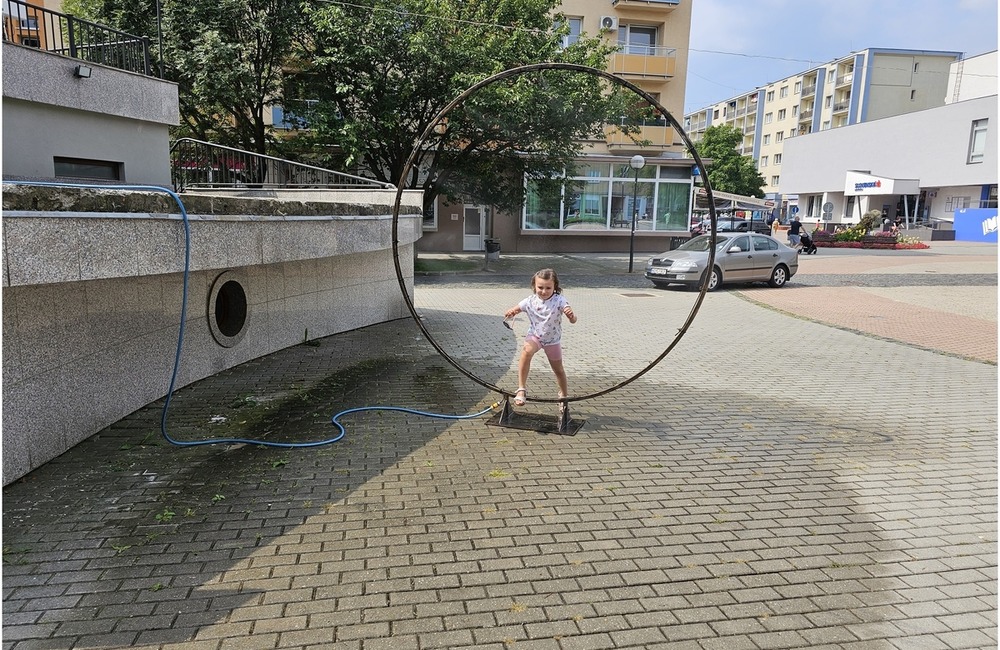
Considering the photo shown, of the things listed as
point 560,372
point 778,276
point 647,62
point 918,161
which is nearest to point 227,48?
point 560,372

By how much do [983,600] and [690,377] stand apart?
5.07 metres

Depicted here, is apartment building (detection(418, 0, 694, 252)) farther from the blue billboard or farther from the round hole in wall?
the blue billboard

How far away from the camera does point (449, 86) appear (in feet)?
57.9

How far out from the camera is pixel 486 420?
21.2ft

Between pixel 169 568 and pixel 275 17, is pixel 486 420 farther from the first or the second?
pixel 275 17

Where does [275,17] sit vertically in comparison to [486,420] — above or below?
above

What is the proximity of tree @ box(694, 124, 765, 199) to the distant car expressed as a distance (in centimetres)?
4732

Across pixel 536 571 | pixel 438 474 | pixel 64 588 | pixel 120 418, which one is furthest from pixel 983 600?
pixel 120 418

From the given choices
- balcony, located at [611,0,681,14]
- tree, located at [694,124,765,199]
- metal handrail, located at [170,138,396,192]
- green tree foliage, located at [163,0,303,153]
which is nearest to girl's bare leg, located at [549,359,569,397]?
metal handrail, located at [170,138,396,192]

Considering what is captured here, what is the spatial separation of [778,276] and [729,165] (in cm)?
4909

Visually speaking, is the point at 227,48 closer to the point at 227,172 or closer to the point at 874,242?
the point at 227,172

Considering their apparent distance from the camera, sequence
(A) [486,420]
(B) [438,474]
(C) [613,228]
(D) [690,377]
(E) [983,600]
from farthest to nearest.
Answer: (C) [613,228] → (D) [690,377] → (A) [486,420] → (B) [438,474] → (E) [983,600]

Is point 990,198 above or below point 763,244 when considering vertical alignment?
above

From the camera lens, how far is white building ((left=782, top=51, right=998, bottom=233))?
45.3 meters
